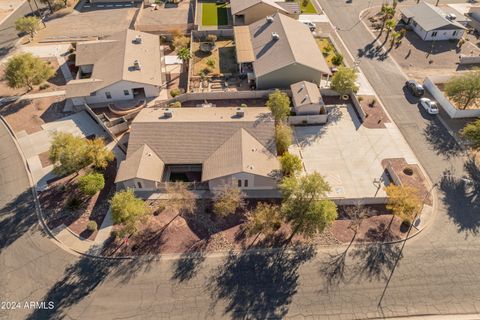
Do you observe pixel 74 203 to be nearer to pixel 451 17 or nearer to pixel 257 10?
pixel 257 10

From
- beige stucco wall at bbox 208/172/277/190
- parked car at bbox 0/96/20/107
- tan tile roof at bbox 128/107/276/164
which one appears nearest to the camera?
beige stucco wall at bbox 208/172/277/190

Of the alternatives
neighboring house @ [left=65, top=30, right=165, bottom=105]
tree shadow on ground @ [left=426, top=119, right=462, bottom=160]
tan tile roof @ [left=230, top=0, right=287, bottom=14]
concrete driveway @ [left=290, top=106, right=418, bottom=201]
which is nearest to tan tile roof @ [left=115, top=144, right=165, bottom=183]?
neighboring house @ [left=65, top=30, right=165, bottom=105]

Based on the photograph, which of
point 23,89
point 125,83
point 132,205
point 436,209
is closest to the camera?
point 132,205

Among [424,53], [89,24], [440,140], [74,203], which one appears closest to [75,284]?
[74,203]

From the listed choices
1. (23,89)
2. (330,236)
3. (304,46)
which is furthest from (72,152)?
(304,46)

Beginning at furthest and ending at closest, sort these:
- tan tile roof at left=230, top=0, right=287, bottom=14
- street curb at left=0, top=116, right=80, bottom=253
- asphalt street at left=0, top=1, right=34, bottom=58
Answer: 1. tan tile roof at left=230, top=0, right=287, bottom=14
2. asphalt street at left=0, top=1, right=34, bottom=58
3. street curb at left=0, top=116, right=80, bottom=253

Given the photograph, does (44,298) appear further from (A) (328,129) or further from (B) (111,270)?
(A) (328,129)

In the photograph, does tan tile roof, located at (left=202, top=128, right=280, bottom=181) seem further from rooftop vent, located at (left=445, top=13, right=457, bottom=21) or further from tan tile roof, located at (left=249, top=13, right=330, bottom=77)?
rooftop vent, located at (left=445, top=13, right=457, bottom=21)

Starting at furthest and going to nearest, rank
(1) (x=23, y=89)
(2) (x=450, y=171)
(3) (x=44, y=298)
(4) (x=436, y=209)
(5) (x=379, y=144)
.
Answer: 1. (1) (x=23, y=89)
2. (5) (x=379, y=144)
3. (2) (x=450, y=171)
4. (4) (x=436, y=209)
5. (3) (x=44, y=298)
